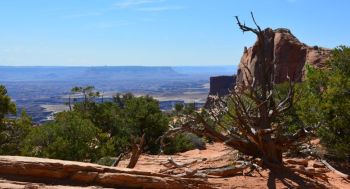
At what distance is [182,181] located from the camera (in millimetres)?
11680

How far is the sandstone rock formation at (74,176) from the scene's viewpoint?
37.2 feet

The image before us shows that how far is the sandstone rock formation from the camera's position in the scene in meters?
11.3

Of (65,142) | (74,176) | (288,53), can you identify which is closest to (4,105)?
(65,142)

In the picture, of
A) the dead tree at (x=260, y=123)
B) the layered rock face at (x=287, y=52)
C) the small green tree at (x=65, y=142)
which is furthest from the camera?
the layered rock face at (x=287, y=52)

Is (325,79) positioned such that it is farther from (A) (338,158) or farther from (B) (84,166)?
(B) (84,166)

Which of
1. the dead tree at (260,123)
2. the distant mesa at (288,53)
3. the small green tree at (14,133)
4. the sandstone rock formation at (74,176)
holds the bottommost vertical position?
the small green tree at (14,133)

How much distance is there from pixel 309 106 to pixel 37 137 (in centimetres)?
A: 1212

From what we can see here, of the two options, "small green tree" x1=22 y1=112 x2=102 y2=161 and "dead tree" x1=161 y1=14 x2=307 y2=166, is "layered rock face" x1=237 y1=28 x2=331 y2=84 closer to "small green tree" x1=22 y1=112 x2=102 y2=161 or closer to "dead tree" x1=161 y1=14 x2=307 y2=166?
"small green tree" x1=22 y1=112 x2=102 y2=161

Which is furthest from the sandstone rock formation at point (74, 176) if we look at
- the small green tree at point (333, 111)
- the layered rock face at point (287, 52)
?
the layered rock face at point (287, 52)

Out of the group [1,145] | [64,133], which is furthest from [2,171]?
[1,145]

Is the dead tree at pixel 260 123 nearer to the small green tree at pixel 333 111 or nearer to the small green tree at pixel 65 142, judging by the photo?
the small green tree at pixel 333 111

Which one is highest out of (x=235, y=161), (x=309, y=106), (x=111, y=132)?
(x=309, y=106)

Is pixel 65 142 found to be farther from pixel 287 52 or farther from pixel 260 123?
pixel 287 52

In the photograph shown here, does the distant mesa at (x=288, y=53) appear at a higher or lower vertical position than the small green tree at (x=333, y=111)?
higher
